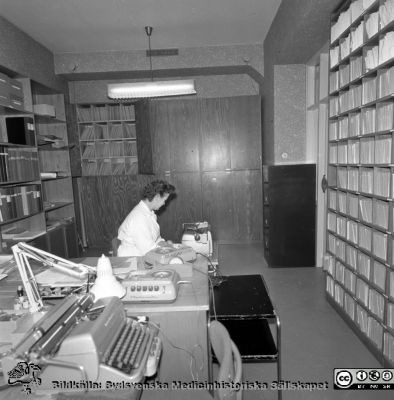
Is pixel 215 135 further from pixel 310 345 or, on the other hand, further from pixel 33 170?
pixel 310 345

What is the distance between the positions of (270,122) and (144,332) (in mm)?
3733

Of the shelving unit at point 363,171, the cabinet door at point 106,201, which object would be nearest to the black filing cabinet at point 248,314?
the shelving unit at point 363,171

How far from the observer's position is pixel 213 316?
5.17 feet

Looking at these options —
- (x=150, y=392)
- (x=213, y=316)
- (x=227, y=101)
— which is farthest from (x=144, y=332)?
(x=227, y=101)

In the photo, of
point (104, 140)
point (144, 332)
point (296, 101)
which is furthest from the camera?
point (104, 140)

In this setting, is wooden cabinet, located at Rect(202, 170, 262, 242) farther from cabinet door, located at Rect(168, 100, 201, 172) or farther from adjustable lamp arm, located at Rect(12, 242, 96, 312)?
adjustable lamp arm, located at Rect(12, 242, 96, 312)

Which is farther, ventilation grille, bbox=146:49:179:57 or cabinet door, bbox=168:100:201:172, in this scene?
cabinet door, bbox=168:100:201:172

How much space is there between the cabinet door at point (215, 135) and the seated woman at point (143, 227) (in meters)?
2.19

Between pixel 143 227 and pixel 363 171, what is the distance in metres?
1.76

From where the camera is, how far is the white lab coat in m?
2.56

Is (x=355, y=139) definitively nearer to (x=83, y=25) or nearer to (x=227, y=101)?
(x=227, y=101)

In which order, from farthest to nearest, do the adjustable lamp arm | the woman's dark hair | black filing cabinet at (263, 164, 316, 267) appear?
1. black filing cabinet at (263, 164, 316, 267)
2. the woman's dark hair
3. the adjustable lamp arm

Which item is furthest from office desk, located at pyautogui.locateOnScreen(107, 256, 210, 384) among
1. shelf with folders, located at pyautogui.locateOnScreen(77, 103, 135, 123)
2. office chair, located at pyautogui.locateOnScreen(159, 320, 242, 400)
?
shelf with folders, located at pyautogui.locateOnScreen(77, 103, 135, 123)

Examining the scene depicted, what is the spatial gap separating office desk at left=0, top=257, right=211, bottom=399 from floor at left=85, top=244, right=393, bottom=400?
1.73 feet
